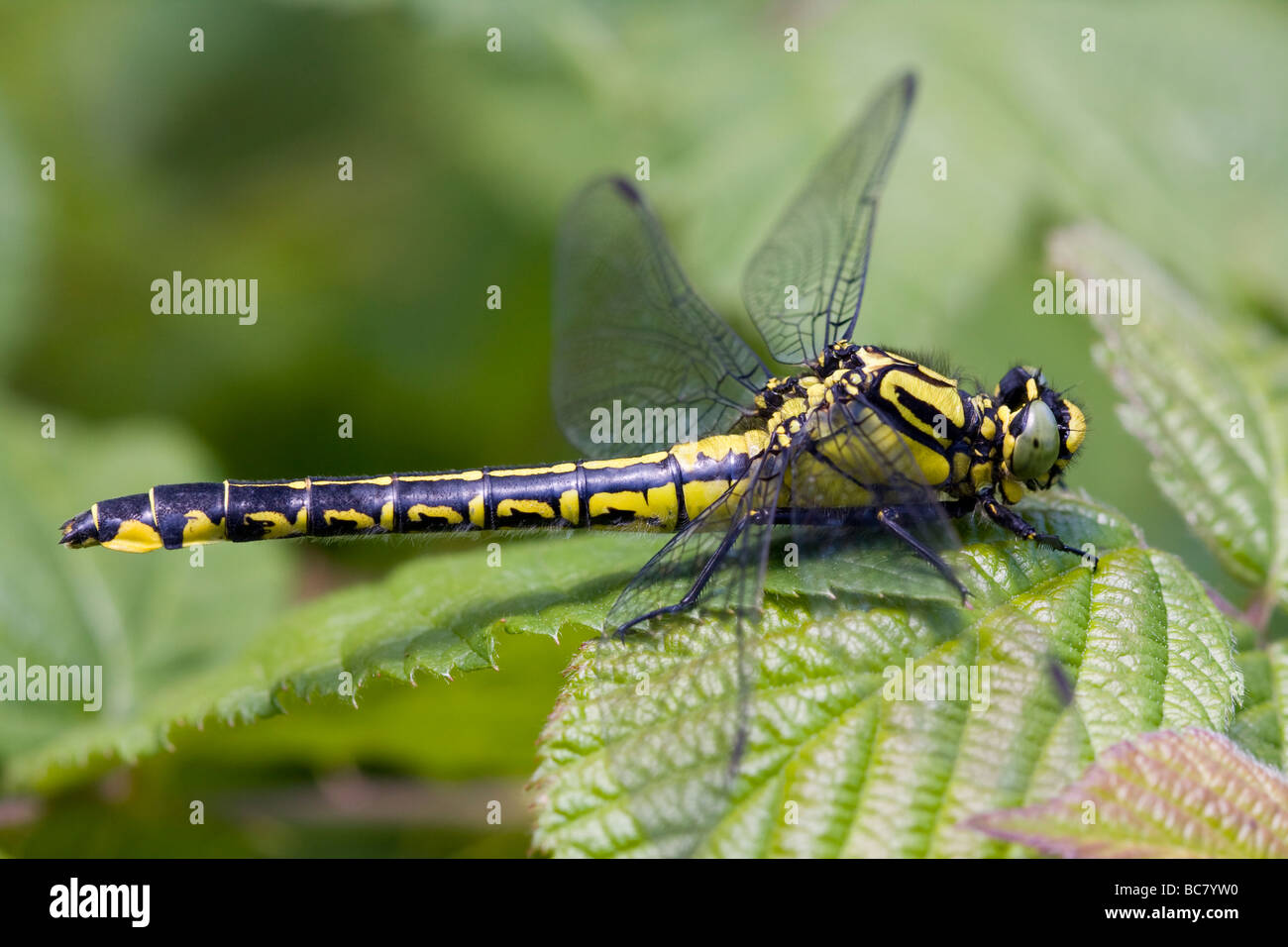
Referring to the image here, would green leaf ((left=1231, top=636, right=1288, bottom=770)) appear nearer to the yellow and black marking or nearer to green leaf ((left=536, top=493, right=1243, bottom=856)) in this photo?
green leaf ((left=536, top=493, right=1243, bottom=856))

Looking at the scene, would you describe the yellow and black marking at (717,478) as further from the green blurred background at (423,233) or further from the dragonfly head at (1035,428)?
the green blurred background at (423,233)

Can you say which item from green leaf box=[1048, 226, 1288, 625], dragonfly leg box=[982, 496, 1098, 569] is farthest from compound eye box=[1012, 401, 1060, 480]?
green leaf box=[1048, 226, 1288, 625]

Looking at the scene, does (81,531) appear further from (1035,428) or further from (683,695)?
(1035,428)

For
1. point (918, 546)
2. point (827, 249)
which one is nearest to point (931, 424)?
point (918, 546)

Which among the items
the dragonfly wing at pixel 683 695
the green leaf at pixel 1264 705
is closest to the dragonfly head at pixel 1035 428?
the green leaf at pixel 1264 705

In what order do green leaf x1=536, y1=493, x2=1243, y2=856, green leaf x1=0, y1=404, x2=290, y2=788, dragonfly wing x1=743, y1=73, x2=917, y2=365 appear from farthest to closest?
green leaf x1=0, y1=404, x2=290, y2=788
dragonfly wing x1=743, y1=73, x2=917, y2=365
green leaf x1=536, y1=493, x2=1243, y2=856
